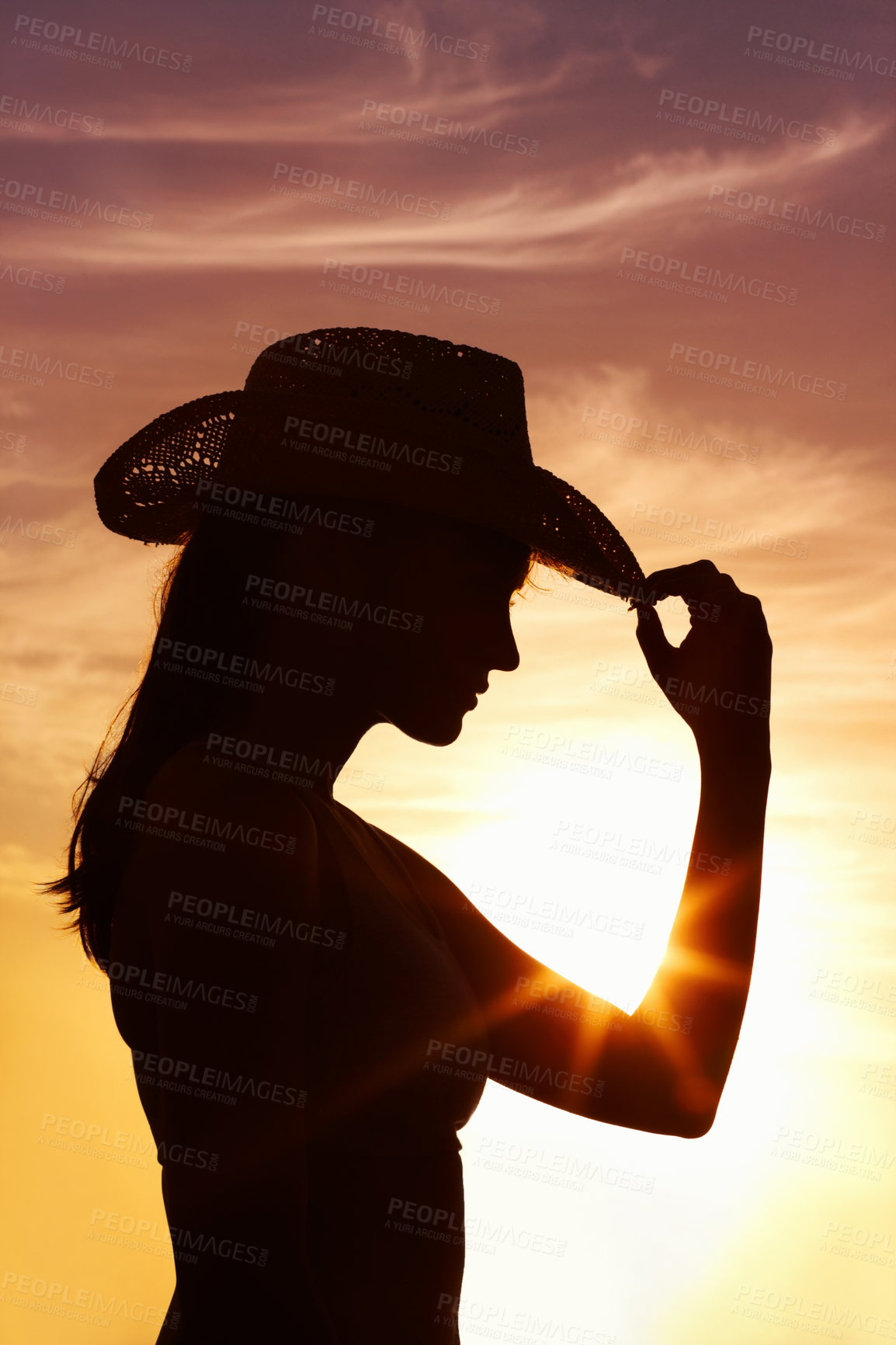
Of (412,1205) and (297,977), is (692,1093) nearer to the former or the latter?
(412,1205)

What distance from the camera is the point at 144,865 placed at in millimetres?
1887

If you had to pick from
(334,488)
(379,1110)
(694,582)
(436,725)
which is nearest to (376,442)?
(334,488)

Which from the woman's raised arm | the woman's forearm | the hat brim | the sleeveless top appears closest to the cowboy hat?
the hat brim

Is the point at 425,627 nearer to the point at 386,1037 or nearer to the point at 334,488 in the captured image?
the point at 334,488

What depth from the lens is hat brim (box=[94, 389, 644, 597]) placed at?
2307 millimetres

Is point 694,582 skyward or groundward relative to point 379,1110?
skyward

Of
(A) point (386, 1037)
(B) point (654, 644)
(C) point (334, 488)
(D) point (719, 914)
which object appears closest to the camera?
(A) point (386, 1037)

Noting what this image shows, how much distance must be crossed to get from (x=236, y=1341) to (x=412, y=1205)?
17.4 inches

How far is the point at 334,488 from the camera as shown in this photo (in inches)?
90.2

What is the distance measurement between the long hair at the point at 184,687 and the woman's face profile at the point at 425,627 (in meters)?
0.05

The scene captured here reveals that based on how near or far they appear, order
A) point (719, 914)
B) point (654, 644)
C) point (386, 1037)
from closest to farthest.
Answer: point (386, 1037)
point (719, 914)
point (654, 644)

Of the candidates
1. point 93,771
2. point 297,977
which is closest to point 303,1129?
point 297,977

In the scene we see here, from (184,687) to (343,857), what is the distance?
513 millimetres

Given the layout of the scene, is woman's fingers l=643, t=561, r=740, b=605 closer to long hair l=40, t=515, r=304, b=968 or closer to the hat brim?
the hat brim
